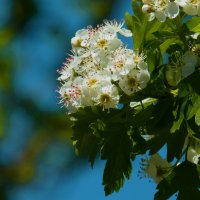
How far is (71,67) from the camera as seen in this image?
1.68 m

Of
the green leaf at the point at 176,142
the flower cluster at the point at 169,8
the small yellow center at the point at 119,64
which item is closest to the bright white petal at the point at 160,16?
the flower cluster at the point at 169,8

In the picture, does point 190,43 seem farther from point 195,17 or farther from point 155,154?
point 155,154

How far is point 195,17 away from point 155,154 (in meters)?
0.35

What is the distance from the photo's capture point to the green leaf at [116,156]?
62.8 inches

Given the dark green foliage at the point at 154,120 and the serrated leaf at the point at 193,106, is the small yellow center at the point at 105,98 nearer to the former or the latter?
the dark green foliage at the point at 154,120

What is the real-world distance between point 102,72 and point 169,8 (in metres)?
0.19

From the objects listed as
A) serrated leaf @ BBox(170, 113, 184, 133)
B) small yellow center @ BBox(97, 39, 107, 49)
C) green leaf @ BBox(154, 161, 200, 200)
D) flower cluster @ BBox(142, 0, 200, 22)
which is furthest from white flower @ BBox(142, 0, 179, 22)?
green leaf @ BBox(154, 161, 200, 200)

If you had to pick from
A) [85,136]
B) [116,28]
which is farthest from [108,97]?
[116,28]

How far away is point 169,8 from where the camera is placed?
1570mm

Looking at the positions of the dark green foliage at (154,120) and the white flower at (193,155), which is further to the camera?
the white flower at (193,155)

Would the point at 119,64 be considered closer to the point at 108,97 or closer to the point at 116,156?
the point at 108,97

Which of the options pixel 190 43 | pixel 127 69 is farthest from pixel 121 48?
pixel 190 43

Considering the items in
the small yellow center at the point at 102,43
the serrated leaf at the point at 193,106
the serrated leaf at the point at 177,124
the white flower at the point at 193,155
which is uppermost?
the small yellow center at the point at 102,43

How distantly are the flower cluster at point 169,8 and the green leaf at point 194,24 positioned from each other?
3 cm
